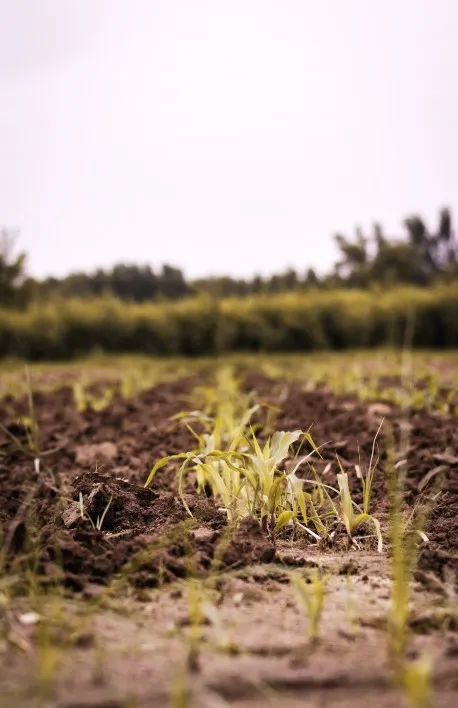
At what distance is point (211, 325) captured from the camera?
13211 millimetres

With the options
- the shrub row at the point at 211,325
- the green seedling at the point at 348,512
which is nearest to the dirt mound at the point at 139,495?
the green seedling at the point at 348,512

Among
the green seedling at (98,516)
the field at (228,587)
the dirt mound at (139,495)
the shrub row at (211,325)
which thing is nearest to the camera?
the field at (228,587)

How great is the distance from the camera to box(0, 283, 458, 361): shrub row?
12781 mm

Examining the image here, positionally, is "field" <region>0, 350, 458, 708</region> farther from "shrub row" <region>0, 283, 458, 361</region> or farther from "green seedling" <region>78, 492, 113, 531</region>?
"shrub row" <region>0, 283, 458, 361</region>

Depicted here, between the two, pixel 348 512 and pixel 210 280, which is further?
pixel 210 280

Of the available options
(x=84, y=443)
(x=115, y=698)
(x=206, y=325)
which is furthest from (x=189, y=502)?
(x=206, y=325)

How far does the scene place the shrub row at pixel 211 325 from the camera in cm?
1278

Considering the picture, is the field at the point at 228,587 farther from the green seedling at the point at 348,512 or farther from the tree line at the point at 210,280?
the tree line at the point at 210,280

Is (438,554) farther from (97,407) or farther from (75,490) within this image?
(97,407)

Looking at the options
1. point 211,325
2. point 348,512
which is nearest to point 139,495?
point 348,512

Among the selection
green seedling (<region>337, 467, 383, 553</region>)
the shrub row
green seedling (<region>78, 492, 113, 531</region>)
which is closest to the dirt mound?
green seedling (<region>78, 492, 113, 531</region>)

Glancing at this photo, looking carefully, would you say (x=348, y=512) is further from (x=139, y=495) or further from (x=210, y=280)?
(x=210, y=280)

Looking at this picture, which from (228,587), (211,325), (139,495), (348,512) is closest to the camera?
(228,587)

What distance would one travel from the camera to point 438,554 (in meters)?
1.65
